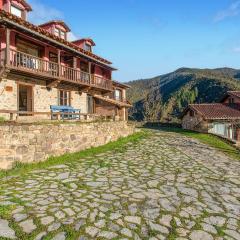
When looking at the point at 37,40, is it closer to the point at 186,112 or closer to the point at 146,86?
the point at 186,112

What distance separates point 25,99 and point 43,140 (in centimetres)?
970

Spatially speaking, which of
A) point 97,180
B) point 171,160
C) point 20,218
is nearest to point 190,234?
point 20,218

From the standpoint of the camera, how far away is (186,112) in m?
40.1

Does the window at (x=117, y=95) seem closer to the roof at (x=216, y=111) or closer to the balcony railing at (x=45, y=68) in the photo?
the balcony railing at (x=45, y=68)

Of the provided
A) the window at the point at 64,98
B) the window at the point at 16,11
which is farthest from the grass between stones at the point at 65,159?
the window at the point at 16,11

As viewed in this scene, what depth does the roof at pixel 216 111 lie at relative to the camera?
108ft

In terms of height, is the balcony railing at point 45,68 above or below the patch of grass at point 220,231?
above

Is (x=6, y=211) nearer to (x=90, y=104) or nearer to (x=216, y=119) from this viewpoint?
(x=90, y=104)

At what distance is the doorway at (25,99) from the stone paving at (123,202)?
28.0ft

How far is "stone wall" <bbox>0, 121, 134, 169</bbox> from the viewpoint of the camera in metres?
9.84

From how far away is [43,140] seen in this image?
11.2 metres

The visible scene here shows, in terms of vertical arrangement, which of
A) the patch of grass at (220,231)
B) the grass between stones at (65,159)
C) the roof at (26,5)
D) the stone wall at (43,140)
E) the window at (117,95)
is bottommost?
the patch of grass at (220,231)

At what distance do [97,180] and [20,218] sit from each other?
11.0 feet

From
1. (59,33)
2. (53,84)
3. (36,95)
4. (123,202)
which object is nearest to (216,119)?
(59,33)
